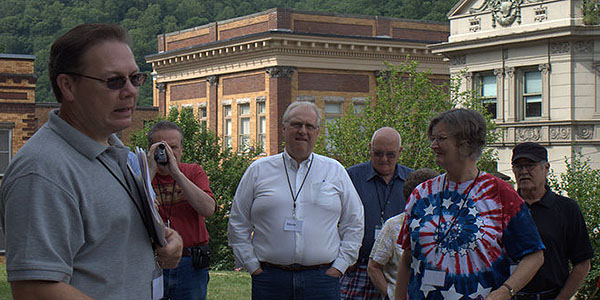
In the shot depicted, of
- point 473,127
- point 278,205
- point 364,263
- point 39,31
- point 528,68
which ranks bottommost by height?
point 364,263

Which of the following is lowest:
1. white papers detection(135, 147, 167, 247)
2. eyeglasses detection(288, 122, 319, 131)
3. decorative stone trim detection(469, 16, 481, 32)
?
white papers detection(135, 147, 167, 247)

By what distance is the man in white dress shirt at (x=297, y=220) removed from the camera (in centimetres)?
597

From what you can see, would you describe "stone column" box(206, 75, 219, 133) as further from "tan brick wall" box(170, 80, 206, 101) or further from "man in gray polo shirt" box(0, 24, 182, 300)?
"man in gray polo shirt" box(0, 24, 182, 300)

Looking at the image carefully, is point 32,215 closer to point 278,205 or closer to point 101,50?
point 101,50

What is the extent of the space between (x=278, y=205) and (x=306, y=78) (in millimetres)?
37884

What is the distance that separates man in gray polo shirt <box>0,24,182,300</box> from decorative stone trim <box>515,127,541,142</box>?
3489cm

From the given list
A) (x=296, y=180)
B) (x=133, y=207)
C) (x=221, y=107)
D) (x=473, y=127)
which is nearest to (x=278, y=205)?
(x=296, y=180)

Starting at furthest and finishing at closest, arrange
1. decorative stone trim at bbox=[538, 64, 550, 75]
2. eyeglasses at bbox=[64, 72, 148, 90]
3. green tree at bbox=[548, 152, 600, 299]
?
decorative stone trim at bbox=[538, 64, 550, 75] < green tree at bbox=[548, 152, 600, 299] < eyeglasses at bbox=[64, 72, 148, 90]

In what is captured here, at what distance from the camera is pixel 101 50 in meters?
2.90

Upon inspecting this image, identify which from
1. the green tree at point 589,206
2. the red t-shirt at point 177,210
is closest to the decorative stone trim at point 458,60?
the green tree at point 589,206

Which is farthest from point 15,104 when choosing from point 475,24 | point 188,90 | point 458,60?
point 475,24

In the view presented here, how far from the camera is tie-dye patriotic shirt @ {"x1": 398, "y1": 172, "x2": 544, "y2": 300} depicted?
4.42m

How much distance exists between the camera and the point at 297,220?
6.00m

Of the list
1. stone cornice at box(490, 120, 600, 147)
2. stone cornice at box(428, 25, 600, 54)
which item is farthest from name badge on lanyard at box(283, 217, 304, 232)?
stone cornice at box(428, 25, 600, 54)
